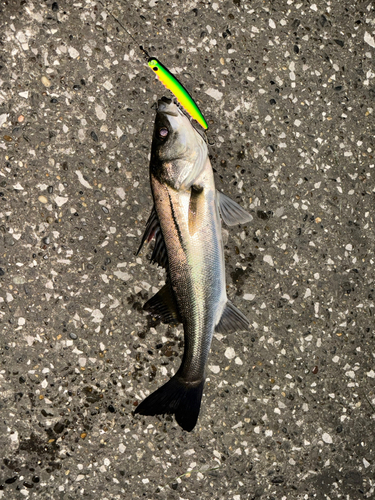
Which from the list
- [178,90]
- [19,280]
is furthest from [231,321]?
[178,90]

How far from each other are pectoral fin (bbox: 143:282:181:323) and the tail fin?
386mm

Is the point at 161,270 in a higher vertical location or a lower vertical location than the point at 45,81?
lower

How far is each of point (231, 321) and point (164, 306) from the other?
1.40 feet

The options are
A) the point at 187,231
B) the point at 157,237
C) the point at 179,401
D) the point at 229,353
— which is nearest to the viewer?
the point at 187,231

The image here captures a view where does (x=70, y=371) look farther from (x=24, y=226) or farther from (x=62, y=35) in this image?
(x=62, y=35)

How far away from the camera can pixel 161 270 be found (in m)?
2.85

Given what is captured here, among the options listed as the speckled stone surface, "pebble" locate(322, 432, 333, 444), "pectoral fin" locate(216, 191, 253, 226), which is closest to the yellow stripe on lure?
the speckled stone surface

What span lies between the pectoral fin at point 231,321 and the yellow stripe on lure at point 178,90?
50.1 inches

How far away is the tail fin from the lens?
→ 2514 mm

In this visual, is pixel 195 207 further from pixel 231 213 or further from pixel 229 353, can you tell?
pixel 229 353

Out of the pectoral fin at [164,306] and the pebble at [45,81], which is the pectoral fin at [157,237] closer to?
the pectoral fin at [164,306]

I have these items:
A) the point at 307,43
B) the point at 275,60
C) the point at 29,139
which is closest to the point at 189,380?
the point at 29,139

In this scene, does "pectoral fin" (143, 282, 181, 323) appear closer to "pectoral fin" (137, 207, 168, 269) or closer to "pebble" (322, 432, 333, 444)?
"pectoral fin" (137, 207, 168, 269)

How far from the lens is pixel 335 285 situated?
3035 millimetres
